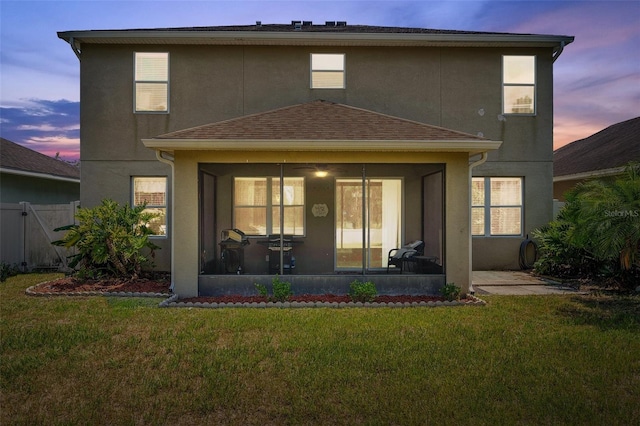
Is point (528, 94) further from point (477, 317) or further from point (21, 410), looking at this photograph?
point (21, 410)

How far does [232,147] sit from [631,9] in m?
10.8

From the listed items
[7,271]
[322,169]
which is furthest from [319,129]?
[7,271]

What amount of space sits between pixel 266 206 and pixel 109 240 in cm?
356

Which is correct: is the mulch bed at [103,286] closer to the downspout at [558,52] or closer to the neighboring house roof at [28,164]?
the neighboring house roof at [28,164]

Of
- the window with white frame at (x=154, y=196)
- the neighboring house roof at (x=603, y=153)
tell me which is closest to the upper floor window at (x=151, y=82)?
the window with white frame at (x=154, y=196)

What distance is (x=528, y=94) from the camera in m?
11.4

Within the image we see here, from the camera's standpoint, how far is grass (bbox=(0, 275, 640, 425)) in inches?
142

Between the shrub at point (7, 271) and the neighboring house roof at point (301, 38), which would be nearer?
the shrub at point (7, 271)

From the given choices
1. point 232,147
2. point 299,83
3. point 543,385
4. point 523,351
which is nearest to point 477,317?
point 523,351

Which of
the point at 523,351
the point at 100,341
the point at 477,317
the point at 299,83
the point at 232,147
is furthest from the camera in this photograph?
the point at 299,83

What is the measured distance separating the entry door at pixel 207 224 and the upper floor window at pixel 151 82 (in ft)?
9.44

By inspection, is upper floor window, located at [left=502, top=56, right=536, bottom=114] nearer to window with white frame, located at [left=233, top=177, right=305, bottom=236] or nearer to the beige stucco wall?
the beige stucco wall

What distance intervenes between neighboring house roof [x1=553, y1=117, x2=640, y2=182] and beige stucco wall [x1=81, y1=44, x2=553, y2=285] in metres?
2.64

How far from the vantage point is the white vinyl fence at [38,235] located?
11125 mm
